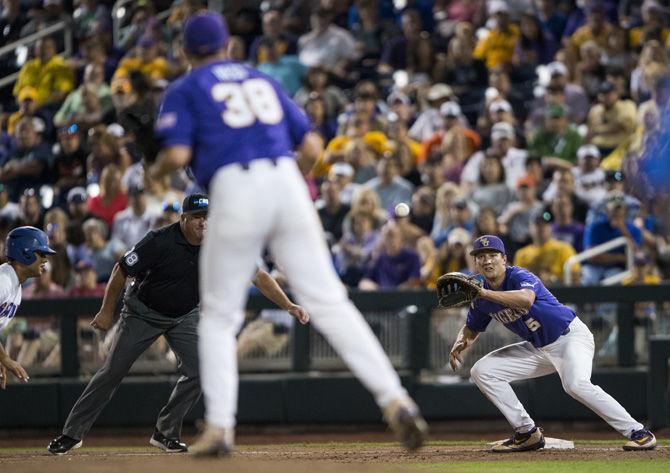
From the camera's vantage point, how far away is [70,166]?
1552 cm

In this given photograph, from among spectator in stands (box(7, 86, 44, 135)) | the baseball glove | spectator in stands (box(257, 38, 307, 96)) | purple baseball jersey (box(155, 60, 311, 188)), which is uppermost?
spectator in stands (box(257, 38, 307, 96))

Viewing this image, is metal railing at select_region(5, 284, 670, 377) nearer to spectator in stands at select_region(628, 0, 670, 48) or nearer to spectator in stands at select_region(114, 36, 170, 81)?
spectator in stands at select_region(628, 0, 670, 48)

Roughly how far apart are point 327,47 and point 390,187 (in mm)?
3394

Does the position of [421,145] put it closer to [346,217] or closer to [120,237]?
[346,217]

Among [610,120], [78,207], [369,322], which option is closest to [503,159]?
[610,120]

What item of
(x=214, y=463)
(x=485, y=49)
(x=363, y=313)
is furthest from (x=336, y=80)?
(x=214, y=463)

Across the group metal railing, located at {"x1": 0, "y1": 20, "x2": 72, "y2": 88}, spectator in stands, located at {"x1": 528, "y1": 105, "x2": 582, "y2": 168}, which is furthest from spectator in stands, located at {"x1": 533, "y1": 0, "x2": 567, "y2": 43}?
metal railing, located at {"x1": 0, "y1": 20, "x2": 72, "y2": 88}

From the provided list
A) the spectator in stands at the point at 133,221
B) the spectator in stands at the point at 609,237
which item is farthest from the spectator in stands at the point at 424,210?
the spectator in stands at the point at 133,221

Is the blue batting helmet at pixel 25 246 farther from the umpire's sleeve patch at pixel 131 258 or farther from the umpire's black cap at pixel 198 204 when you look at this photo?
the umpire's black cap at pixel 198 204

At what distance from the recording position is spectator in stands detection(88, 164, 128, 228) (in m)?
14.1

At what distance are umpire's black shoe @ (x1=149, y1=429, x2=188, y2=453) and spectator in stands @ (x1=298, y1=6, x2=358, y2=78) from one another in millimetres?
8175

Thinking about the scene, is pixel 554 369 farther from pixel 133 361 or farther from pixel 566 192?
pixel 566 192

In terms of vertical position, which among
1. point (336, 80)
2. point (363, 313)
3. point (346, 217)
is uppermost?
point (336, 80)

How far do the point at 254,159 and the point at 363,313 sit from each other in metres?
6.36
